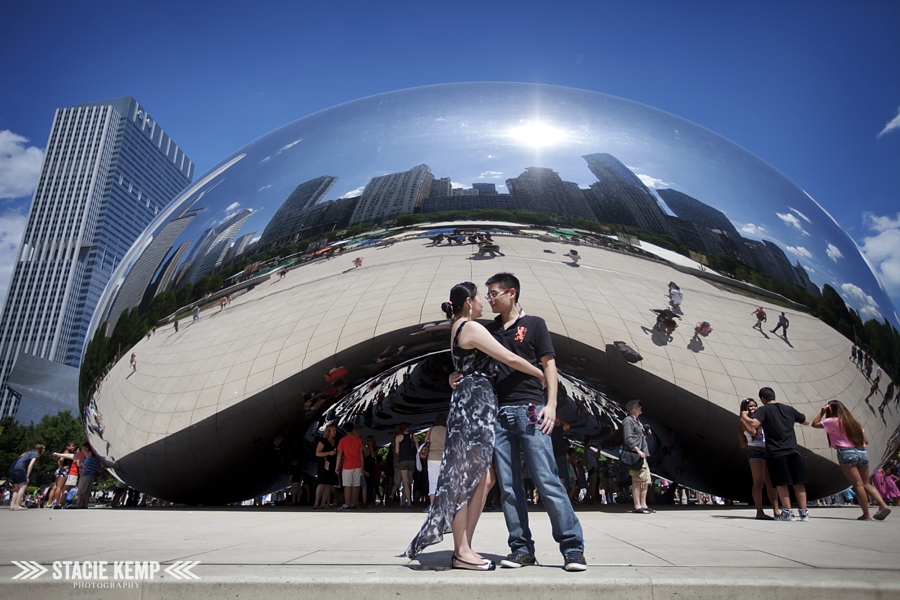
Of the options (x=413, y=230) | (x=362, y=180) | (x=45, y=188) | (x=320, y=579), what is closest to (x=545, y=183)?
(x=413, y=230)

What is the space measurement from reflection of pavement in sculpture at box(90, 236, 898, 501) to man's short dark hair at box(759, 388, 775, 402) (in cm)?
6

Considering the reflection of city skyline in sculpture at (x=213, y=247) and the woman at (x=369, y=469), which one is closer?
the reflection of city skyline in sculpture at (x=213, y=247)

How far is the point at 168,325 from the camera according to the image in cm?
450

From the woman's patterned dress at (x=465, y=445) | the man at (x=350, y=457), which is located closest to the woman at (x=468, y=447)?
the woman's patterned dress at (x=465, y=445)

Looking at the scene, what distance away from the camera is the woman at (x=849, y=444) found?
4.54 metres

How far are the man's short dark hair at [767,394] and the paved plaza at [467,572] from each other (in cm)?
91

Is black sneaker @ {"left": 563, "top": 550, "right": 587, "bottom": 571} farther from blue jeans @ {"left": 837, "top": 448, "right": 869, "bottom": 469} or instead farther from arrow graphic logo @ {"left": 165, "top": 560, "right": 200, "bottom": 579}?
blue jeans @ {"left": 837, "top": 448, "right": 869, "bottom": 469}

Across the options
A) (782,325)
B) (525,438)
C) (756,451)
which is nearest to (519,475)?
(525,438)

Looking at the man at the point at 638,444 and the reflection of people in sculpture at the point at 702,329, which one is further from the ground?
the reflection of people in sculpture at the point at 702,329

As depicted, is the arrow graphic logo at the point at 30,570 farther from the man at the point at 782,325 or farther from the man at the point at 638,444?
the man at the point at 782,325

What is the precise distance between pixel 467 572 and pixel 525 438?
1.94ft

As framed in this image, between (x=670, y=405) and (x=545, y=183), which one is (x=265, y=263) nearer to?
(x=545, y=183)

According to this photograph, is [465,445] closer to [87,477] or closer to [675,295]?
[675,295]

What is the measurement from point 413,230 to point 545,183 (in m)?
0.99
